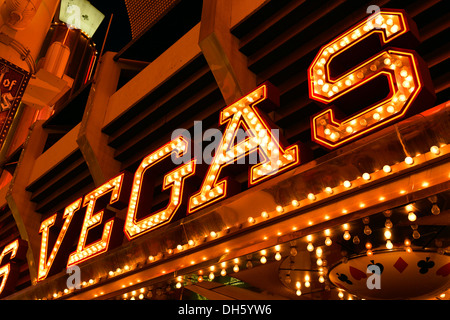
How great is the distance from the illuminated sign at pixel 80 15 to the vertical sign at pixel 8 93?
11722mm

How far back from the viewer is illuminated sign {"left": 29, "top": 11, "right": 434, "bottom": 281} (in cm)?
486

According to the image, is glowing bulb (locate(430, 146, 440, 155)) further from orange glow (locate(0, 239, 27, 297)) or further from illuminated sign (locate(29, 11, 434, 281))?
orange glow (locate(0, 239, 27, 297))

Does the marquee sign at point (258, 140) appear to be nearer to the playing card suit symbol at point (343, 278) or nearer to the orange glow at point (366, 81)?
the orange glow at point (366, 81)

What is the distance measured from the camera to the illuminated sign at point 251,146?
486 cm

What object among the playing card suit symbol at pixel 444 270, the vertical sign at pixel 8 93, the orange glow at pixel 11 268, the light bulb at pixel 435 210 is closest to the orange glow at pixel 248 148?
the light bulb at pixel 435 210

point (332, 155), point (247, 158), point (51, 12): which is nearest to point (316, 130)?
point (332, 155)

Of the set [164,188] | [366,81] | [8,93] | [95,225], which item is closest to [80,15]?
[8,93]

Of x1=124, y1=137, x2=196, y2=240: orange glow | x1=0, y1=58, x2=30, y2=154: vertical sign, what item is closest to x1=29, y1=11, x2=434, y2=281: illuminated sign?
x1=124, y1=137, x2=196, y2=240: orange glow

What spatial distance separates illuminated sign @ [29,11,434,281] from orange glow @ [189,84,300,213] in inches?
0.5

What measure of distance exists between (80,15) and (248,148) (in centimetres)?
2007

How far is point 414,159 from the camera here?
4195 millimetres

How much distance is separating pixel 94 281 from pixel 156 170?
2009mm

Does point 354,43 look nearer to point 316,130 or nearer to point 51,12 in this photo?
point 316,130

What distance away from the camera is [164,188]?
23.0 feet
